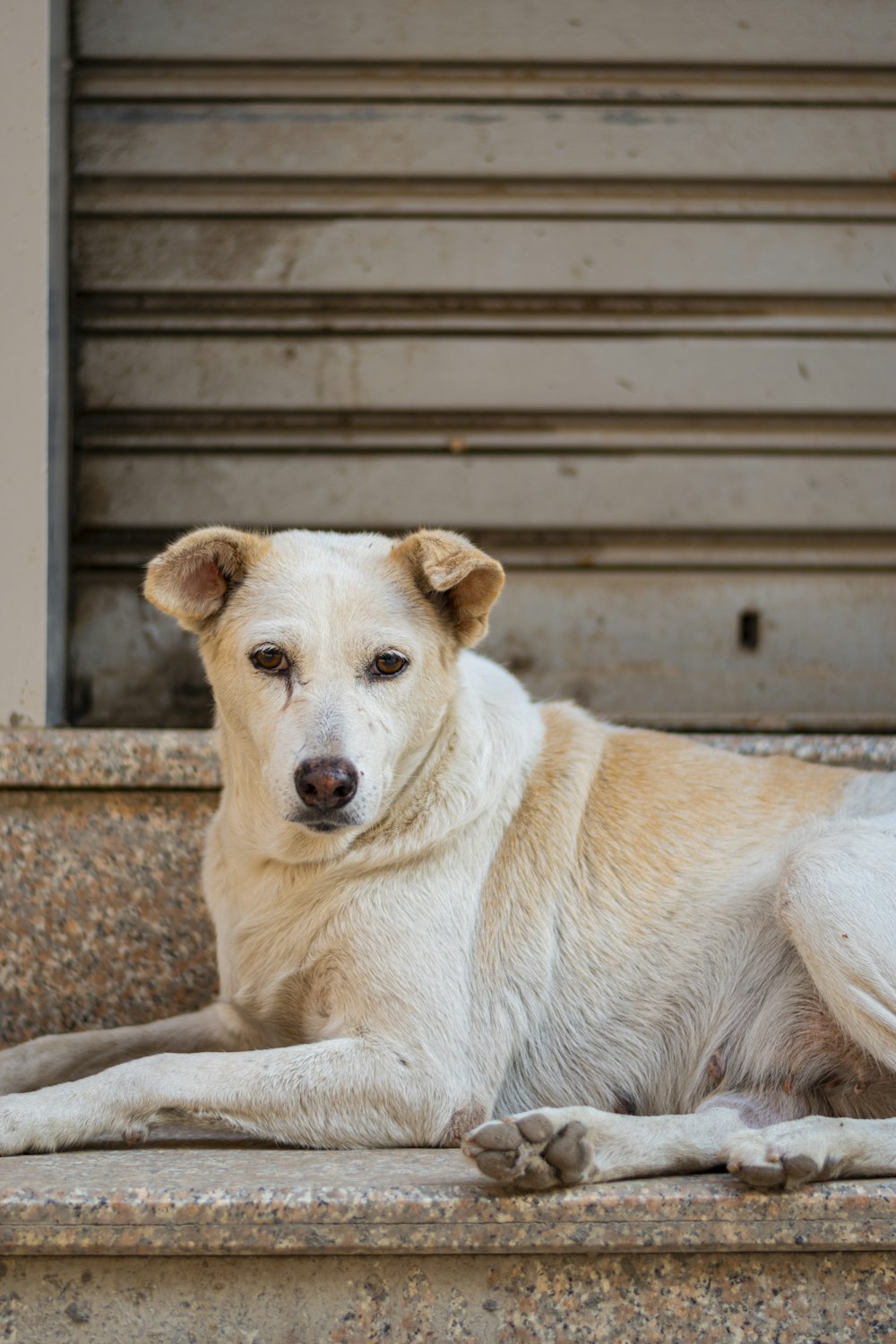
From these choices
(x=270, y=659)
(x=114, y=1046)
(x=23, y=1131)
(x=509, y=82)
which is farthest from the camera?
(x=509, y=82)

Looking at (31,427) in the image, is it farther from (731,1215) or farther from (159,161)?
(731,1215)

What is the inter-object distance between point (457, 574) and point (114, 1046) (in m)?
1.22

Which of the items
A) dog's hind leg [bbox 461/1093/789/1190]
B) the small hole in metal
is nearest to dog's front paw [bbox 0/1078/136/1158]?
dog's hind leg [bbox 461/1093/789/1190]

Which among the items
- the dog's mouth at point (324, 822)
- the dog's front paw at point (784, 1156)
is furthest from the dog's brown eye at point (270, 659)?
the dog's front paw at point (784, 1156)

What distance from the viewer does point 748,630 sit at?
13.2ft

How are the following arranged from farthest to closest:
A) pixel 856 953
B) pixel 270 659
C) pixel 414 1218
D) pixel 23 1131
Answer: pixel 270 659 → pixel 856 953 → pixel 23 1131 → pixel 414 1218

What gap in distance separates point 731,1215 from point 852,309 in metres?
3.14

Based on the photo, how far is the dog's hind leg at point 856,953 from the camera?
1904mm

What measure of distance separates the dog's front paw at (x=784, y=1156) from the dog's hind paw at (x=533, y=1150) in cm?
22

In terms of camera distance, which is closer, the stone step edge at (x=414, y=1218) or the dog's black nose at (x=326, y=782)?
the stone step edge at (x=414, y=1218)

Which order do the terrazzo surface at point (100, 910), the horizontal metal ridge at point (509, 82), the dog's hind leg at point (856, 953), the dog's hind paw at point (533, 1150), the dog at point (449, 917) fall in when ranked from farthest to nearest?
the horizontal metal ridge at point (509, 82), the terrazzo surface at point (100, 910), the dog at point (449, 917), the dog's hind leg at point (856, 953), the dog's hind paw at point (533, 1150)

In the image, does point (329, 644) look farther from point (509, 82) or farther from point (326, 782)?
point (509, 82)

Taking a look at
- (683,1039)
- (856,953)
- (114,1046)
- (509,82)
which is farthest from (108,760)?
(509,82)

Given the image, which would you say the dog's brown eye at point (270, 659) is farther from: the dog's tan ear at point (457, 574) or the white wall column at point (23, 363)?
the white wall column at point (23, 363)
